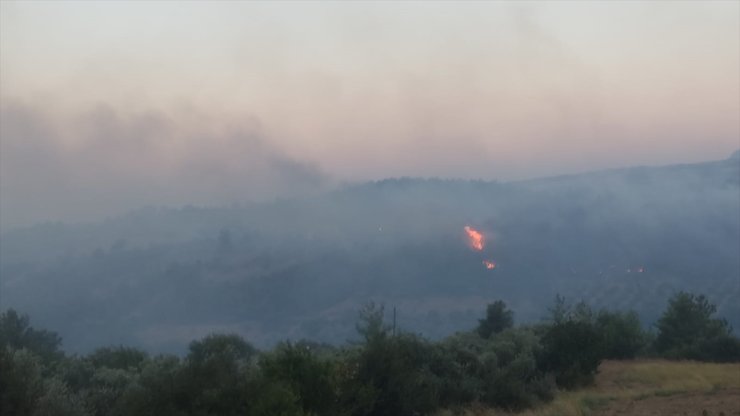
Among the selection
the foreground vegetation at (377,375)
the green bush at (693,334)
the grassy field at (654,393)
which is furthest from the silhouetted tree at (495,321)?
the grassy field at (654,393)

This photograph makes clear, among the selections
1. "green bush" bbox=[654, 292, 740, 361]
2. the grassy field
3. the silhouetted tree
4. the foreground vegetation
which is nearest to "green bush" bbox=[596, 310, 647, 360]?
the foreground vegetation

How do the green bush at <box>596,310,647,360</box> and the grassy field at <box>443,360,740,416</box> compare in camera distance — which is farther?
the green bush at <box>596,310,647,360</box>

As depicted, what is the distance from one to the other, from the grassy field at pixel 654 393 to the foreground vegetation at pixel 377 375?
0.12m

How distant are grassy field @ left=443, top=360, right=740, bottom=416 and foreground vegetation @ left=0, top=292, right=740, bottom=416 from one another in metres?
0.12

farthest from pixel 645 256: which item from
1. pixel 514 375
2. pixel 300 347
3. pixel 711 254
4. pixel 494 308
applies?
pixel 300 347

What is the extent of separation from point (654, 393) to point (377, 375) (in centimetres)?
1597

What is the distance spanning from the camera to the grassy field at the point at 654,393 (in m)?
27.2

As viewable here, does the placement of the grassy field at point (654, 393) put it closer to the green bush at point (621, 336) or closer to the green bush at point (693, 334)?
the green bush at point (621, 336)

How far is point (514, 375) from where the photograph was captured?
94.7 feet

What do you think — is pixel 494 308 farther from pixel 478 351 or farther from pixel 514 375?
pixel 514 375

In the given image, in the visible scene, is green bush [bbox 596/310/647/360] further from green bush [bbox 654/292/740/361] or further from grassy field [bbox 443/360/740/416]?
grassy field [bbox 443/360/740/416]

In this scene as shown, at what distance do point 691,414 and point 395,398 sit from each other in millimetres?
11486

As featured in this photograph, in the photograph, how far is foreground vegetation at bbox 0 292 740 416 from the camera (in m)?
15.2

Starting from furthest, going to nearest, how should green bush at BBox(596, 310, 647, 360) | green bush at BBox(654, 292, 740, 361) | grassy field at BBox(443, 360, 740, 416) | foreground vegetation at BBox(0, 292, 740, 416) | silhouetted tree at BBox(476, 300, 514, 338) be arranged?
silhouetted tree at BBox(476, 300, 514, 338) < green bush at BBox(654, 292, 740, 361) < green bush at BBox(596, 310, 647, 360) < grassy field at BBox(443, 360, 740, 416) < foreground vegetation at BBox(0, 292, 740, 416)
